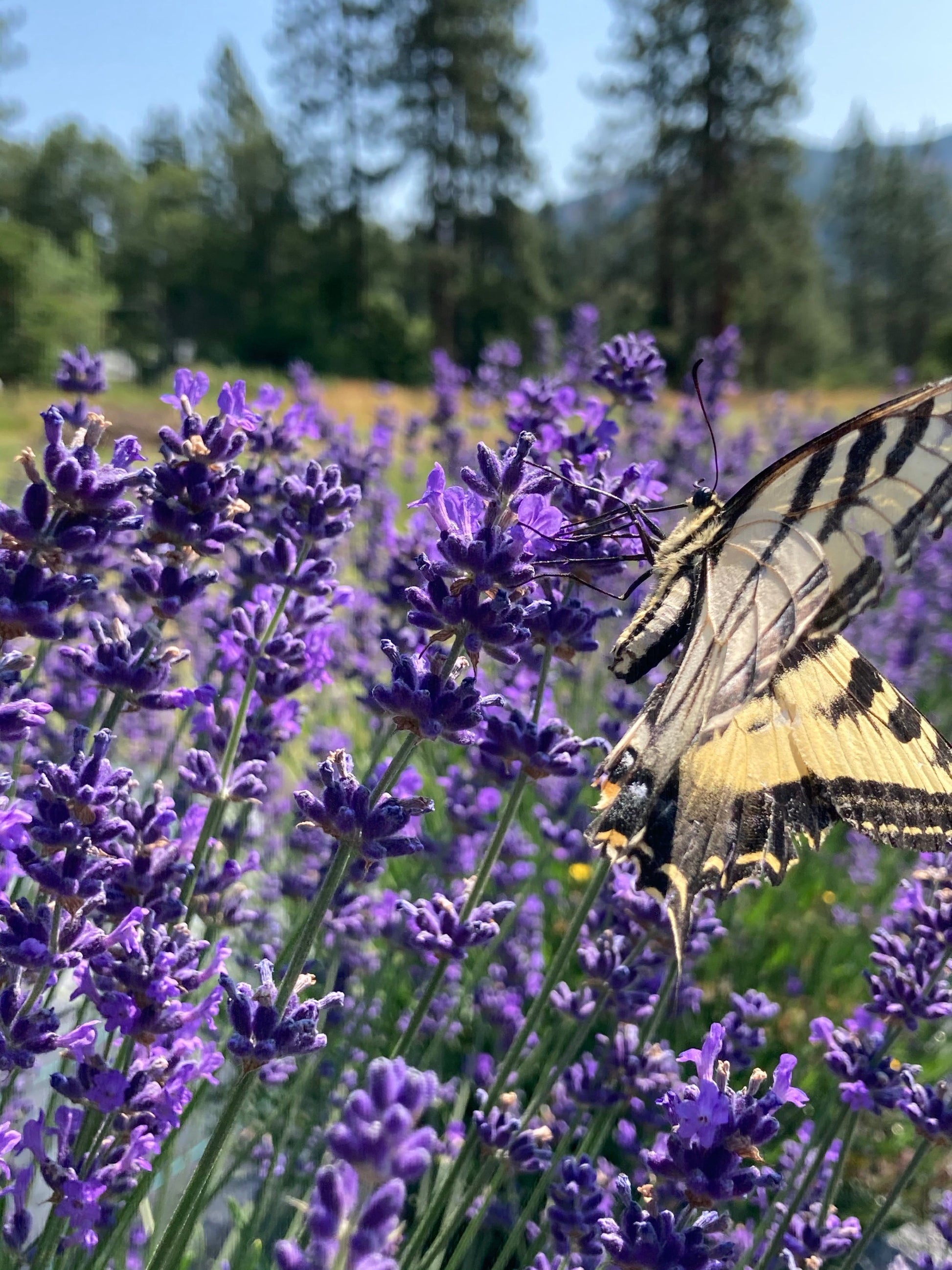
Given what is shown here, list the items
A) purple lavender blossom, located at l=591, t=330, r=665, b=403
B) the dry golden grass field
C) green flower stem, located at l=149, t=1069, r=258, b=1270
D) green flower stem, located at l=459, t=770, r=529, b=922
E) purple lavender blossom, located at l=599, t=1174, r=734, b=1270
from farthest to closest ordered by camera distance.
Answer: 1. the dry golden grass field
2. purple lavender blossom, located at l=591, t=330, r=665, b=403
3. green flower stem, located at l=459, t=770, r=529, b=922
4. purple lavender blossom, located at l=599, t=1174, r=734, b=1270
5. green flower stem, located at l=149, t=1069, r=258, b=1270

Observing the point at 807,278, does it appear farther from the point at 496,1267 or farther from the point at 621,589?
the point at 496,1267

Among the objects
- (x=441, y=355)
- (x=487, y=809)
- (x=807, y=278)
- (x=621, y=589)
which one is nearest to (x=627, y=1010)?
(x=487, y=809)

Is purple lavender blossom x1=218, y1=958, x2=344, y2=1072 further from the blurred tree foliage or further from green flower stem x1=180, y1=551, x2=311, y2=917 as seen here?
the blurred tree foliage

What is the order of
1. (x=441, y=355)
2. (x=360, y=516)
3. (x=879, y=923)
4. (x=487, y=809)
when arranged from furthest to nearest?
(x=441, y=355), (x=360, y=516), (x=879, y=923), (x=487, y=809)

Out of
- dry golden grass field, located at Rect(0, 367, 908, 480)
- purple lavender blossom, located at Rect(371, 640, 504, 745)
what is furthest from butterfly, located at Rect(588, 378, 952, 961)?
dry golden grass field, located at Rect(0, 367, 908, 480)

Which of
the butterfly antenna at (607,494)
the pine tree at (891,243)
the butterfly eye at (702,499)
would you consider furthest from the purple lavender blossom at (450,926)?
the pine tree at (891,243)

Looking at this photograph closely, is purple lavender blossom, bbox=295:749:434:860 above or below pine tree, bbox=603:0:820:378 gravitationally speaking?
below

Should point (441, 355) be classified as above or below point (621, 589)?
above

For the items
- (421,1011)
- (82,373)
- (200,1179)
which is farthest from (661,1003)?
(82,373)
